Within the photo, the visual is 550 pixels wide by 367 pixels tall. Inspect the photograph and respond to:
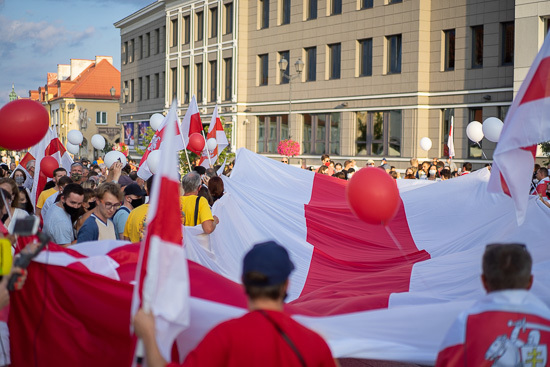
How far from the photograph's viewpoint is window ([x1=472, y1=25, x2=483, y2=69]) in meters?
28.2

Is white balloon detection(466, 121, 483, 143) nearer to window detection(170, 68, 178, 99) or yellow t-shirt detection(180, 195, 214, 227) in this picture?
yellow t-shirt detection(180, 195, 214, 227)

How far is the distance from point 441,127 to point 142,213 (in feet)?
78.4

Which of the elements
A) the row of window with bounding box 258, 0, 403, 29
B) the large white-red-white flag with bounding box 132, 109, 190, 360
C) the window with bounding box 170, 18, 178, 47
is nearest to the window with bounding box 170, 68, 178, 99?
the window with bounding box 170, 18, 178, 47

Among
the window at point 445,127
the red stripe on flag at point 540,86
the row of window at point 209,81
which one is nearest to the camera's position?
→ the red stripe on flag at point 540,86

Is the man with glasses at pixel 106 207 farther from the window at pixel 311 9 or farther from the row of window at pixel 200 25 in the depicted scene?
the row of window at pixel 200 25

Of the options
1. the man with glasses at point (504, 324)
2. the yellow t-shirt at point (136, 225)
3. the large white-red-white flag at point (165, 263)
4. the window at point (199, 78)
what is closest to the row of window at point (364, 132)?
the window at point (199, 78)

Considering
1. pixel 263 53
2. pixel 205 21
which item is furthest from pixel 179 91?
pixel 263 53

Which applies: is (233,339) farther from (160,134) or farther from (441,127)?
(441,127)

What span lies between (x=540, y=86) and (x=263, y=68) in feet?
113

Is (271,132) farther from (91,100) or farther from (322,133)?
(91,100)

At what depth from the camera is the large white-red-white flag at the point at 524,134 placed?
5387mm

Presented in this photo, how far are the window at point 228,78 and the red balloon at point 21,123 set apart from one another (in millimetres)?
35452

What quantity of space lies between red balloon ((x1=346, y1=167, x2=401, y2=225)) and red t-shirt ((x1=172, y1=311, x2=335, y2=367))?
94.5 inches

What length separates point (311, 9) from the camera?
35594 mm
